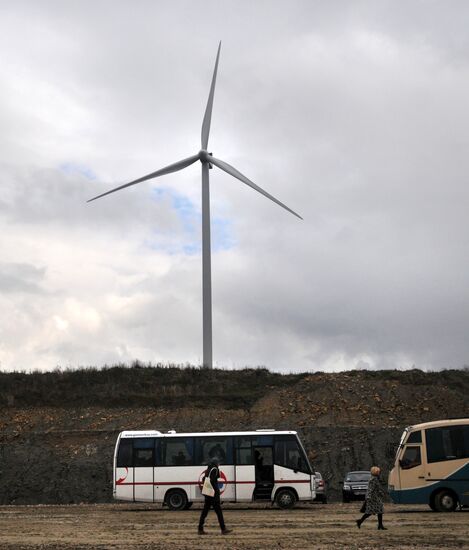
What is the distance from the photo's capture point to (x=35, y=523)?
2703cm

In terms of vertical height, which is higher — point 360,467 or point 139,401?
point 139,401

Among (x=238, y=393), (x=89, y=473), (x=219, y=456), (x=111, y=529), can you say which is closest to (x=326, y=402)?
(x=238, y=393)

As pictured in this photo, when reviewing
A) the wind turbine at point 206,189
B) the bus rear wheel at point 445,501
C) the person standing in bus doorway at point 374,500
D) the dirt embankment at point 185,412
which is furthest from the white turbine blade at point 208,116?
the person standing in bus doorway at point 374,500

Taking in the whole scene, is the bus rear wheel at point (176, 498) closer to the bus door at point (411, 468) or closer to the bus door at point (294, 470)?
the bus door at point (294, 470)

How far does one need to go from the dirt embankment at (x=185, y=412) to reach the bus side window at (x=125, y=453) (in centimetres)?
1080

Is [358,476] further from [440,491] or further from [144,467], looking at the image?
[144,467]

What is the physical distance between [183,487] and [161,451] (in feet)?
5.64

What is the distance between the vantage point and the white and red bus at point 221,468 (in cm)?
3494

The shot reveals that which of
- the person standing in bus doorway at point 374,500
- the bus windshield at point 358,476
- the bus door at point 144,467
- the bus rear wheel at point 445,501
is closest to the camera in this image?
the person standing in bus doorway at point 374,500

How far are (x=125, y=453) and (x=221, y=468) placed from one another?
405 cm

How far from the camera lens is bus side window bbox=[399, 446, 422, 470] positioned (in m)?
32.0

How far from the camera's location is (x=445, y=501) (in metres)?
31.1

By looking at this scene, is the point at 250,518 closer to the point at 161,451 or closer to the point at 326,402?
the point at 161,451

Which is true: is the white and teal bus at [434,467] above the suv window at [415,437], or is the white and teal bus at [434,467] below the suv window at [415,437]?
below
